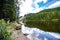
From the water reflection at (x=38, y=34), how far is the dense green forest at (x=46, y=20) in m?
0.06

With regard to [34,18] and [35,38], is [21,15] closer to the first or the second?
[34,18]

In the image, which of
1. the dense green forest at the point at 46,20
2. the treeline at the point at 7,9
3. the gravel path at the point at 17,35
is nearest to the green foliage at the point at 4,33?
the gravel path at the point at 17,35

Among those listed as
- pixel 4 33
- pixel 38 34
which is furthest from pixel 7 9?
pixel 38 34

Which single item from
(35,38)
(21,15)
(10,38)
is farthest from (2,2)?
(35,38)

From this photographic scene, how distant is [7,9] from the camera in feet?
9.87

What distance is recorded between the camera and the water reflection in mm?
2648

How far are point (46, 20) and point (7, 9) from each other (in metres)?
0.69

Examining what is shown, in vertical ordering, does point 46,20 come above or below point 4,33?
above

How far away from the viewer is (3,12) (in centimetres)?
302

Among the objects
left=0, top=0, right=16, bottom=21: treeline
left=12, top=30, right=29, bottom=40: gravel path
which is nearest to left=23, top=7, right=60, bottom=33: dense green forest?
left=12, top=30, right=29, bottom=40: gravel path

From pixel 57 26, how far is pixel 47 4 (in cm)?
36

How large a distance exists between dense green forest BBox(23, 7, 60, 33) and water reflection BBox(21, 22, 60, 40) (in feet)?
0.19

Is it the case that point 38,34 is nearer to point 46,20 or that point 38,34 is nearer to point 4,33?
point 46,20

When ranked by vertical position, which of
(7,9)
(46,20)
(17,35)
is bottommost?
(17,35)
